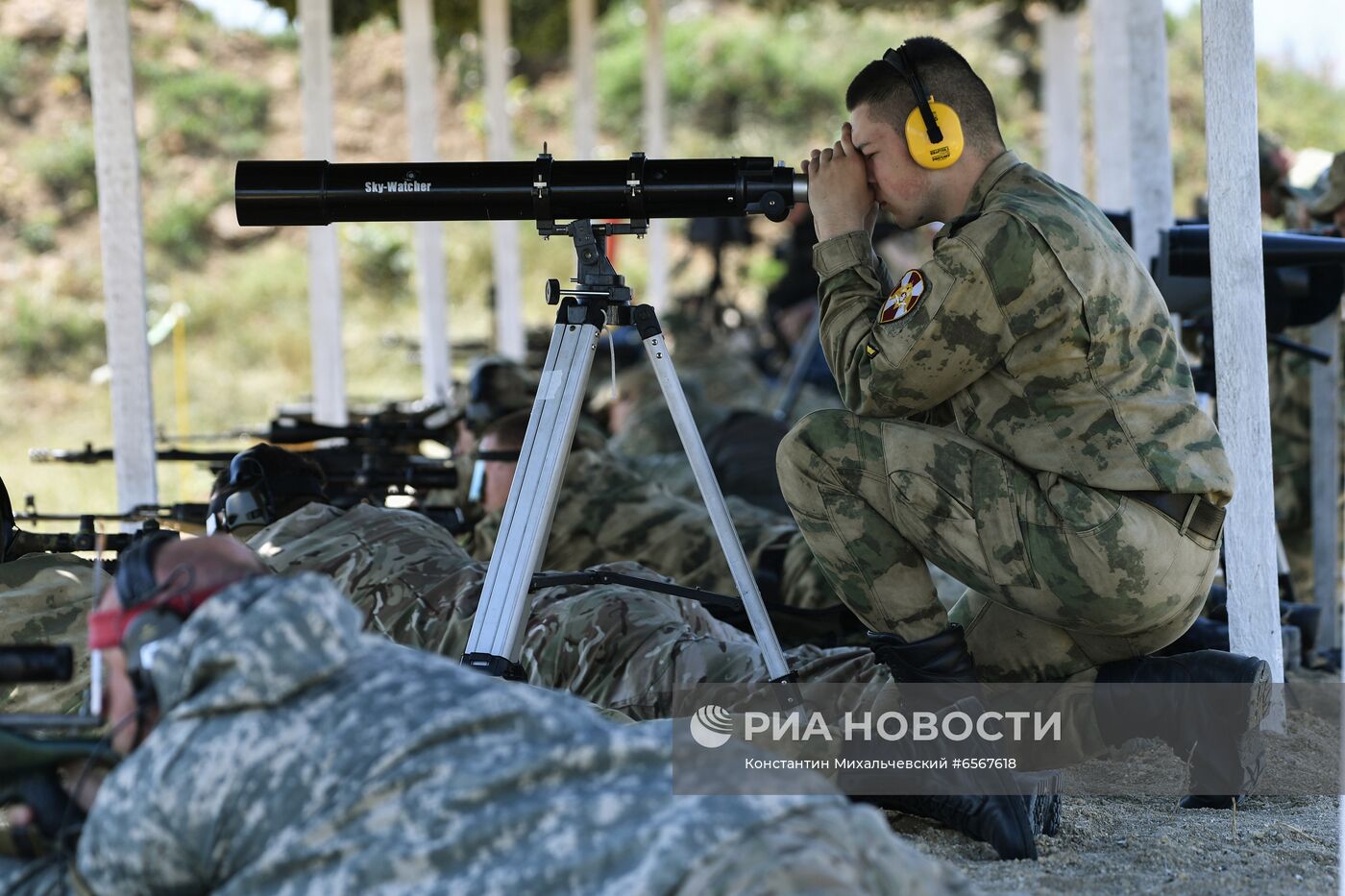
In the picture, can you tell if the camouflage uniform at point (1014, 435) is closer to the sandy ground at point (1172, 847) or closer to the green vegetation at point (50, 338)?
the sandy ground at point (1172, 847)

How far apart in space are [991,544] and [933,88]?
38.4 inches

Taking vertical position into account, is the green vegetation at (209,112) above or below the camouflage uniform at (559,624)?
above

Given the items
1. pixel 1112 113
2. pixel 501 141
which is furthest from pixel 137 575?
pixel 501 141

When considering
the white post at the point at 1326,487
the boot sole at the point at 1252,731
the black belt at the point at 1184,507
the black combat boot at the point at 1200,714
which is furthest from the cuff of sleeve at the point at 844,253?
the white post at the point at 1326,487

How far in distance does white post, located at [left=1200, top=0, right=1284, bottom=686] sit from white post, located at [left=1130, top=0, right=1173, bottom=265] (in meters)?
1.25

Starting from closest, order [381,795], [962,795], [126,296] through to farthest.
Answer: [381,795]
[962,795]
[126,296]

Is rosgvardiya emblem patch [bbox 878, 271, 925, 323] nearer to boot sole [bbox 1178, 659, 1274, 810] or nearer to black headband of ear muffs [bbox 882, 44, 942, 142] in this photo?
black headband of ear muffs [bbox 882, 44, 942, 142]

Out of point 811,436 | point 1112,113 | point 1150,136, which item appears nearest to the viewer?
point 811,436

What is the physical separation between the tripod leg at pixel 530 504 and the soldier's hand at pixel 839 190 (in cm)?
55

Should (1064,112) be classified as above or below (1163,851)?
above

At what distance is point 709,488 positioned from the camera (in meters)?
3.41

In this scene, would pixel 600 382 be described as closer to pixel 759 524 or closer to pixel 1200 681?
pixel 759 524

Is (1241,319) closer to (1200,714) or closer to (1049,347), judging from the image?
(1049,347)

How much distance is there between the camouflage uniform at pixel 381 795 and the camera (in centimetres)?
181
